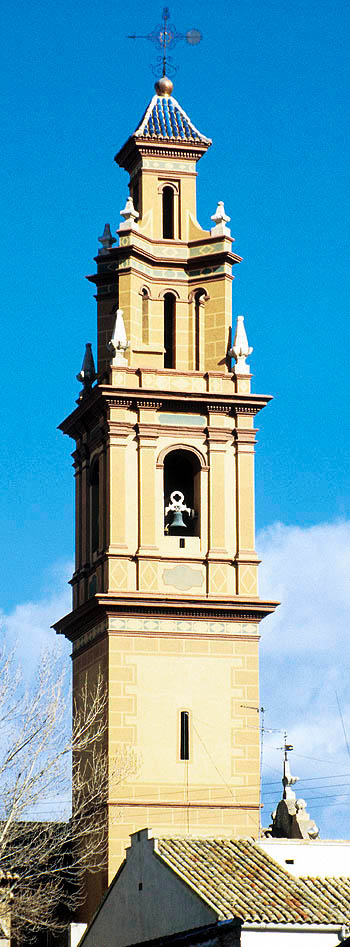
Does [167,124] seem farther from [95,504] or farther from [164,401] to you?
[95,504]

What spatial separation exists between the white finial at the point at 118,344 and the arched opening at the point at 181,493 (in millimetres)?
2558

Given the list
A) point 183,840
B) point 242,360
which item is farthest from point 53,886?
point 242,360

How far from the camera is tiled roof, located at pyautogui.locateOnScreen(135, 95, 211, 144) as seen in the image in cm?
6412

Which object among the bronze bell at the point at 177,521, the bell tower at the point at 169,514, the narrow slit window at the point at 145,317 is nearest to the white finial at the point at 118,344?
the bell tower at the point at 169,514

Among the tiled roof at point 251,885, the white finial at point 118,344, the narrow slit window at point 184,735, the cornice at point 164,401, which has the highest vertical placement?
the white finial at point 118,344

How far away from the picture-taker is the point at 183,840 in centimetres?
5075

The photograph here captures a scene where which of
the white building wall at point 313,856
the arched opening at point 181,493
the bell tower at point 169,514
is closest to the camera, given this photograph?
the white building wall at point 313,856

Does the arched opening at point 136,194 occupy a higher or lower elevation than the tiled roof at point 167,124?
lower

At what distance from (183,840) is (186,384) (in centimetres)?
1439

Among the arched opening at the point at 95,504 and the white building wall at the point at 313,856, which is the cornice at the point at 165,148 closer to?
the arched opening at the point at 95,504

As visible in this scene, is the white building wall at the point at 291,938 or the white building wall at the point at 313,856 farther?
the white building wall at the point at 313,856

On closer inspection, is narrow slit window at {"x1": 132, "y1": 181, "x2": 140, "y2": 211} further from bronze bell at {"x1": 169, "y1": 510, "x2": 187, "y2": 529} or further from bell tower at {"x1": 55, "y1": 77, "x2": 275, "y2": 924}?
bronze bell at {"x1": 169, "y1": 510, "x2": 187, "y2": 529}

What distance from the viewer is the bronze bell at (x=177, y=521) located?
2386 inches

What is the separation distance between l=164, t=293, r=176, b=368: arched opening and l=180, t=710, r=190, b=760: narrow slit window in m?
9.15
